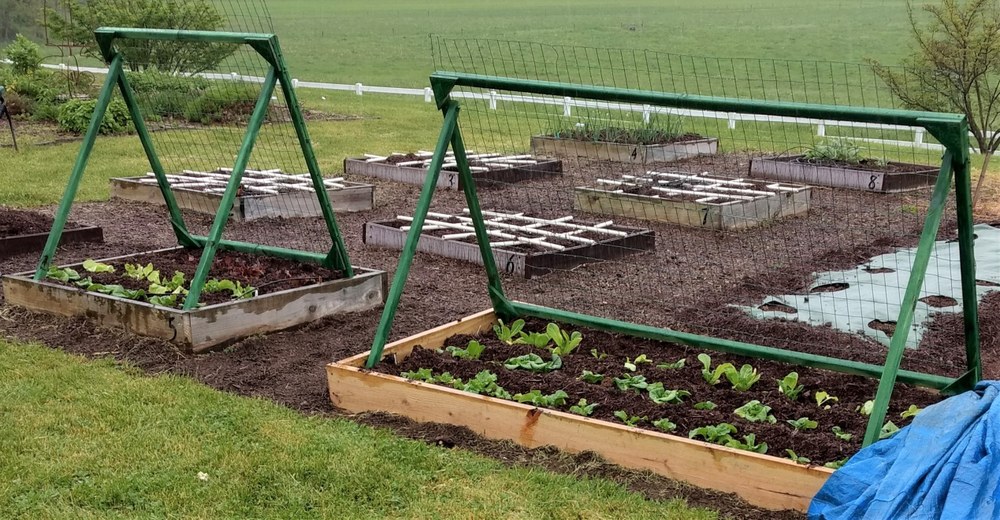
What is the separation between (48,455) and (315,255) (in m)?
2.91

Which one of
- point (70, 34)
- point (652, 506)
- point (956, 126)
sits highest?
point (70, 34)

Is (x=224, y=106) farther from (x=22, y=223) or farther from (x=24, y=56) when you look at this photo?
(x=22, y=223)

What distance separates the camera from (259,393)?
223 inches

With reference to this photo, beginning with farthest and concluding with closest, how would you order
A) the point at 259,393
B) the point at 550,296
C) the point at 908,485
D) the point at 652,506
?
the point at 550,296 < the point at 259,393 < the point at 652,506 < the point at 908,485

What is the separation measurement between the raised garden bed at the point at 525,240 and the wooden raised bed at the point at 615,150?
13.3ft

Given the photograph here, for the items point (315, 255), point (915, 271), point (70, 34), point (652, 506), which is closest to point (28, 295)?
point (315, 255)

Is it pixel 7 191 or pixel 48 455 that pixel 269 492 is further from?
pixel 7 191

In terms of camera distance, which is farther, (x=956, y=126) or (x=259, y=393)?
(x=259, y=393)

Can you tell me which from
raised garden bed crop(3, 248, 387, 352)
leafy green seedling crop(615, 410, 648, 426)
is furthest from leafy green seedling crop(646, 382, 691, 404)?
raised garden bed crop(3, 248, 387, 352)

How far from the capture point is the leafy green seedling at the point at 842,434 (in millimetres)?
4551

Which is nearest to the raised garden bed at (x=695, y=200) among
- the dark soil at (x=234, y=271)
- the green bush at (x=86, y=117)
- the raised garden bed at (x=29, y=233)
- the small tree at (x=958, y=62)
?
the small tree at (x=958, y=62)

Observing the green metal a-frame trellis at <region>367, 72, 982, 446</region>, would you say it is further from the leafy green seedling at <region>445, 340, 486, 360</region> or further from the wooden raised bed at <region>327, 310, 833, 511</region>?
the leafy green seedling at <region>445, 340, 486, 360</region>

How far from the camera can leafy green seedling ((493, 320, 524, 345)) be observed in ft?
19.9

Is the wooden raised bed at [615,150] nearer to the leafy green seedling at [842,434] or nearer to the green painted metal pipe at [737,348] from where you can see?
the green painted metal pipe at [737,348]
